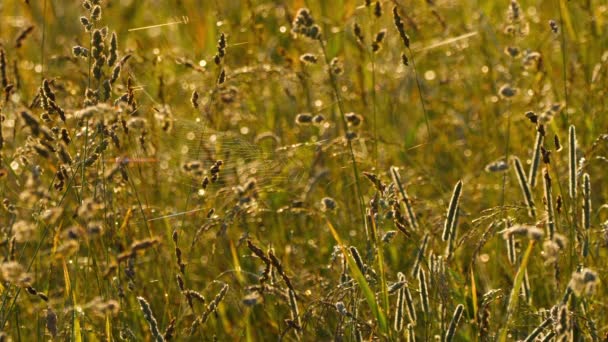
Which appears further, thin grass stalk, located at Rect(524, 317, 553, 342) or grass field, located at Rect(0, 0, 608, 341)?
grass field, located at Rect(0, 0, 608, 341)

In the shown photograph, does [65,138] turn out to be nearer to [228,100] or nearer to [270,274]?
[270,274]

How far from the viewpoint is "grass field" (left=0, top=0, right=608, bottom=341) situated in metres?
1.93

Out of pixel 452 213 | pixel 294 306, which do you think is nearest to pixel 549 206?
pixel 452 213

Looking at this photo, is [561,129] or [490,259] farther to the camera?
[561,129]

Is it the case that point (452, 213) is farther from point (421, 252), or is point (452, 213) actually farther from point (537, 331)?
point (537, 331)

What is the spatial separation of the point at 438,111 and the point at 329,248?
1.28 metres

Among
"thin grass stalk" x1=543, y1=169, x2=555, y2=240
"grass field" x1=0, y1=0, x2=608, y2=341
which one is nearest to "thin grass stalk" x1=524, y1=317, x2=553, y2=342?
"grass field" x1=0, y1=0, x2=608, y2=341

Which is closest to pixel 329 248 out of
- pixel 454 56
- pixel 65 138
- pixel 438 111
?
pixel 65 138

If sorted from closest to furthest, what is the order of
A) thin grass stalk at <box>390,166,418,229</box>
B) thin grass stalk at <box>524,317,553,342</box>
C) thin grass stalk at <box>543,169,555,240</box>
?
thin grass stalk at <box>524,317,553,342</box>, thin grass stalk at <box>543,169,555,240</box>, thin grass stalk at <box>390,166,418,229</box>

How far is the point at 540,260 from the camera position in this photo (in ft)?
7.97

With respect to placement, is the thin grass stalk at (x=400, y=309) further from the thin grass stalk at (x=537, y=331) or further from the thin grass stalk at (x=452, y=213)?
the thin grass stalk at (x=537, y=331)

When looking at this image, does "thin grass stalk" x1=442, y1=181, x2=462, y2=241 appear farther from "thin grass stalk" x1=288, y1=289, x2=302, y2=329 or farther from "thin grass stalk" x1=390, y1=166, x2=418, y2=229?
"thin grass stalk" x1=288, y1=289, x2=302, y2=329

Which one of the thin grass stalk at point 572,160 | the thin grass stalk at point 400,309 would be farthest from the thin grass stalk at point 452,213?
the thin grass stalk at point 572,160

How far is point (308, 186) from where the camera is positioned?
9.55ft
